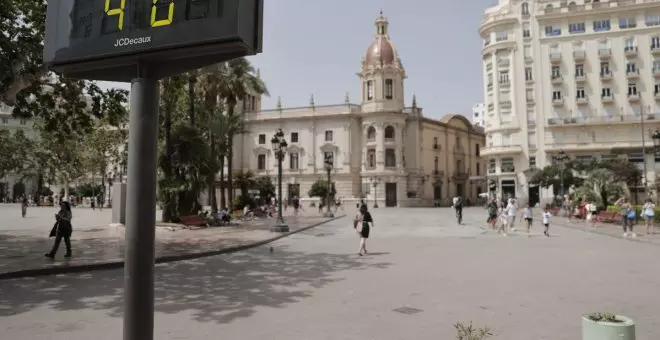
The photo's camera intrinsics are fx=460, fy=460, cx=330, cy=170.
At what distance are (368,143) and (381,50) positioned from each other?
12.1m

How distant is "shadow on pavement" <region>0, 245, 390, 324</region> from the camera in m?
6.71

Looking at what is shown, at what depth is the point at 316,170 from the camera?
60.8 metres

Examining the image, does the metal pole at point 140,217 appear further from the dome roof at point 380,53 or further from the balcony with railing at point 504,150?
the dome roof at point 380,53

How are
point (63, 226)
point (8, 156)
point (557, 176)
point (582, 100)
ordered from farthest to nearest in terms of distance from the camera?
point (582, 100) → point (8, 156) → point (557, 176) → point (63, 226)

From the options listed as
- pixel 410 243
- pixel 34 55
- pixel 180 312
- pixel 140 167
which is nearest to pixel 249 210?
pixel 410 243

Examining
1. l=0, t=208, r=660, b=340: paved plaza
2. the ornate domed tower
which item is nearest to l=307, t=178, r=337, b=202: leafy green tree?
the ornate domed tower

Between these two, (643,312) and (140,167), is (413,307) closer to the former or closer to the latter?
(643,312)

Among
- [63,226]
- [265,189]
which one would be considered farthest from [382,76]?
[63,226]

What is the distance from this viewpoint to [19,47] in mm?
9359

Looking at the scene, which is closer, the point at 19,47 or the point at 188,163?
the point at 19,47

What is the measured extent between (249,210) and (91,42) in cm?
2914

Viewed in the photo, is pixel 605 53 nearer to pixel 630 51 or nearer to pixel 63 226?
pixel 630 51

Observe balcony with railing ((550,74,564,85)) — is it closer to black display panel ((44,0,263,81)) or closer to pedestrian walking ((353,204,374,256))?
pedestrian walking ((353,204,374,256))

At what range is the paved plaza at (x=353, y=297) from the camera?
5.61 m
